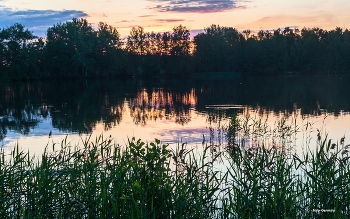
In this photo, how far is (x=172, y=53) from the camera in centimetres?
9306

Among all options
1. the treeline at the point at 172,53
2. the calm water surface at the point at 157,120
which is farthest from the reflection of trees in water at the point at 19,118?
the treeline at the point at 172,53

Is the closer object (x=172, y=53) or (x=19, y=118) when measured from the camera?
(x=19, y=118)

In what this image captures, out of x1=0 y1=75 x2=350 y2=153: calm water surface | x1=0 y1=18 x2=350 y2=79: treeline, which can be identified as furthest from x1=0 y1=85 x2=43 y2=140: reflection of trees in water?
x1=0 y1=18 x2=350 y2=79: treeline

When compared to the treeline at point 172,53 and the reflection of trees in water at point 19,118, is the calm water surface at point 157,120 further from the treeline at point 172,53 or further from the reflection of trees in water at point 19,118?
the treeline at point 172,53

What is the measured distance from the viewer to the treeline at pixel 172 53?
75250 mm

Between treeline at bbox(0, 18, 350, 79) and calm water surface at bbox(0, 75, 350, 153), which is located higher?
treeline at bbox(0, 18, 350, 79)

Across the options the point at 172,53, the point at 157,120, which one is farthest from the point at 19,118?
the point at 172,53

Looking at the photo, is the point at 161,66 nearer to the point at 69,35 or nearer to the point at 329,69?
the point at 69,35

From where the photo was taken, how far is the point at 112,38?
88312 mm

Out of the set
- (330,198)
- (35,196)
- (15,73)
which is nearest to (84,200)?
(35,196)

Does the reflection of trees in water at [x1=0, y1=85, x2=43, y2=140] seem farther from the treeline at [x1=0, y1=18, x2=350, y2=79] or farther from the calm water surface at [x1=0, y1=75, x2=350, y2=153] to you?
the treeline at [x1=0, y1=18, x2=350, y2=79]

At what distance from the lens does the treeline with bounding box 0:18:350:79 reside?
75250 millimetres

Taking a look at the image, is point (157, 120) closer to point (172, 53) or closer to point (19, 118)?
point (19, 118)

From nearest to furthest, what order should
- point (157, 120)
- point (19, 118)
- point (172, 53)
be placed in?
1. point (157, 120)
2. point (19, 118)
3. point (172, 53)
